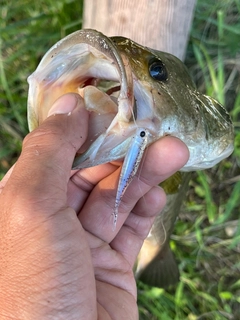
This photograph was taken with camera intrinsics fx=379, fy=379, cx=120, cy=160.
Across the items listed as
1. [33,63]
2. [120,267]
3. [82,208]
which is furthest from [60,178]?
[33,63]

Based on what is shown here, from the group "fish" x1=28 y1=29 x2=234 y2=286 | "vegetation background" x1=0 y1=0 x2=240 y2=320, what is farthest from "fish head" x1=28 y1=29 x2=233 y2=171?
"vegetation background" x1=0 y1=0 x2=240 y2=320

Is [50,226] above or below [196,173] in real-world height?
above

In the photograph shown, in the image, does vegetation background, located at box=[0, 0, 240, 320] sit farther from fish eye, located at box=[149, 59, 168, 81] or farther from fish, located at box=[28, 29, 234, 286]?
fish eye, located at box=[149, 59, 168, 81]

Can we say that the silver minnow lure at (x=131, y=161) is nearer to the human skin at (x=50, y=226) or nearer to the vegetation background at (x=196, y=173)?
the human skin at (x=50, y=226)

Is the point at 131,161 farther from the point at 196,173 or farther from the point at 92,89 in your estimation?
the point at 196,173

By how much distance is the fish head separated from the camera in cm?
87

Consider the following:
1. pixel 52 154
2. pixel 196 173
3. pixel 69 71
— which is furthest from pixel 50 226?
pixel 196 173

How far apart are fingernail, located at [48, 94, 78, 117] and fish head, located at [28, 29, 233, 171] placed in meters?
0.05

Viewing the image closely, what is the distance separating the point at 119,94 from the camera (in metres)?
0.88

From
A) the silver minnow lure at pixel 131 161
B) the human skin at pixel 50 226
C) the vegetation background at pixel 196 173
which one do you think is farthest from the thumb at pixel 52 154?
the vegetation background at pixel 196 173

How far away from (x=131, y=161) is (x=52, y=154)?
18 centimetres

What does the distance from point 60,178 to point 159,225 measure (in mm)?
781

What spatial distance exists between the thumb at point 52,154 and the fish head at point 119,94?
45 mm

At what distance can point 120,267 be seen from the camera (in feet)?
4.09
